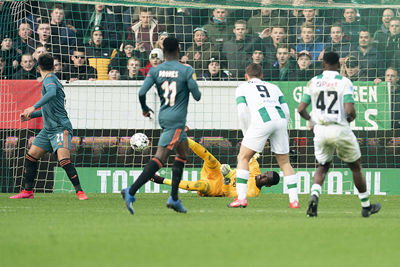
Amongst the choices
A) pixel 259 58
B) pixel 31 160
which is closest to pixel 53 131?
pixel 31 160

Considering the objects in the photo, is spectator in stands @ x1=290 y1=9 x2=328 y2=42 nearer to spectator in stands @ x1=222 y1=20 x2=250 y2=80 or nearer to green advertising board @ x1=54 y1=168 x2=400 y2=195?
spectator in stands @ x1=222 y1=20 x2=250 y2=80

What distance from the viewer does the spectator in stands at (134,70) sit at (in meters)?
15.5

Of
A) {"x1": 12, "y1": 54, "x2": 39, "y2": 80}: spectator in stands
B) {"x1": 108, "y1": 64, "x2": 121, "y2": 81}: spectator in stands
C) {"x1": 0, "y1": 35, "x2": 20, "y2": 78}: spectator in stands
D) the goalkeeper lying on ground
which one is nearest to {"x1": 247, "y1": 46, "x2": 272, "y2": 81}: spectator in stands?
{"x1": 108, "y1": 64, "x2": 121, "y2": 81}: spectator in stands

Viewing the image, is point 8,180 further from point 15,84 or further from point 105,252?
point 105,252

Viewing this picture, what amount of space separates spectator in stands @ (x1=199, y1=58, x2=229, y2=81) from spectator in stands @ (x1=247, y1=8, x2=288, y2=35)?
115 centimetres

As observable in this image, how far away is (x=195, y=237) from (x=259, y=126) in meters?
3.89

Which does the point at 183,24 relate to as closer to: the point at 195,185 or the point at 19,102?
the point at 19,102

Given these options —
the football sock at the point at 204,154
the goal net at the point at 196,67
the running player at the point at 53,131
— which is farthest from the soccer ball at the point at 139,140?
the running player at the point at 53,131

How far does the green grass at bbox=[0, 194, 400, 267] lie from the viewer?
494 cm

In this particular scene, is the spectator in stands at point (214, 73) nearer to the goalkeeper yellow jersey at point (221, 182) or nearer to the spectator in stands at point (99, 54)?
the spectator in stands at point (99, 54)

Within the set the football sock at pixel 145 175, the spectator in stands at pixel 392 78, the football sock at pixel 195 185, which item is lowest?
the football sock at pixel 195 185

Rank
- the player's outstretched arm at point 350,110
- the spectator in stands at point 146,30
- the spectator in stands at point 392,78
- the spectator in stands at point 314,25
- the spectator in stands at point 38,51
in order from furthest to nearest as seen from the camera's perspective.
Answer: the spectator in stands at point 146,30 → the spectator in stands at point 314,25 → the spectator in stands at point 38,51 → the spectator in stands at point 392,78 → the player's outstretched arm at point 350,110

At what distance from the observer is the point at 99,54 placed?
15.9m

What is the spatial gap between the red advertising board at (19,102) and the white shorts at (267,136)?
19.7 ft
